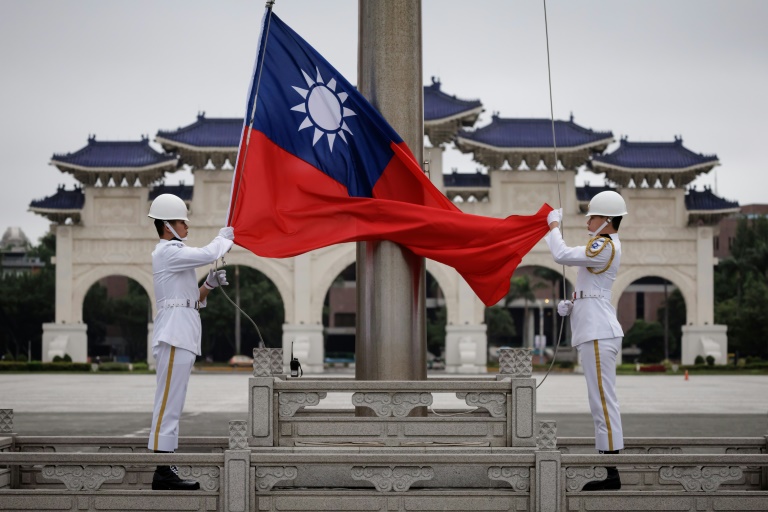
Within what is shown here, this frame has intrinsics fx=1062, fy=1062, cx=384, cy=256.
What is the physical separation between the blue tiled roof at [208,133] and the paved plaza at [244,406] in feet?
34.7

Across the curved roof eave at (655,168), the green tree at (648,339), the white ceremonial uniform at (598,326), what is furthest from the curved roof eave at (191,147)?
the white ceremonial uniform at (598,326)

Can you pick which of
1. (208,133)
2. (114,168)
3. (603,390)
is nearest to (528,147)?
(208,133)

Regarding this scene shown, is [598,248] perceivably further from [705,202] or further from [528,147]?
[705,202]

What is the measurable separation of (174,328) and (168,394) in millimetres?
365

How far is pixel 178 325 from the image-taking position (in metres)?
5.85

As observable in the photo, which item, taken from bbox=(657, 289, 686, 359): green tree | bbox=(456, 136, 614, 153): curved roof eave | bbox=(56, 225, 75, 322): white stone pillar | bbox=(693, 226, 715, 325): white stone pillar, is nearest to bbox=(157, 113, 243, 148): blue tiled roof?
bbox=(56, 225, 75, 322): white stone pillar

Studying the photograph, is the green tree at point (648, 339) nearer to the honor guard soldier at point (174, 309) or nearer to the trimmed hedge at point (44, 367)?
the trimmed hedge at point (44, 367)

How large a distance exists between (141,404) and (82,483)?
1427cm

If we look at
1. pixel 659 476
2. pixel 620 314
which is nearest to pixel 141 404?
pixel 659 476

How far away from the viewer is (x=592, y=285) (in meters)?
6.07

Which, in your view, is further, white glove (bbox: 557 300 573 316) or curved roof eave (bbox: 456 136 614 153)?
curved roof eave (bbox: 456 136 614 153)

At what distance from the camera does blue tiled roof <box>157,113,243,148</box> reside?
36750mm

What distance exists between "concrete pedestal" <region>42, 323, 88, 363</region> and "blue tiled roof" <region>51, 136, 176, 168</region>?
5.70 m

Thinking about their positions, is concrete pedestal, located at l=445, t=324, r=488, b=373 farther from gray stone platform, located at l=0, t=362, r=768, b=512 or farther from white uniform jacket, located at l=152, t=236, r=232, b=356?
white uniform jacket, located at l=152, t=236, r=232, b=356
